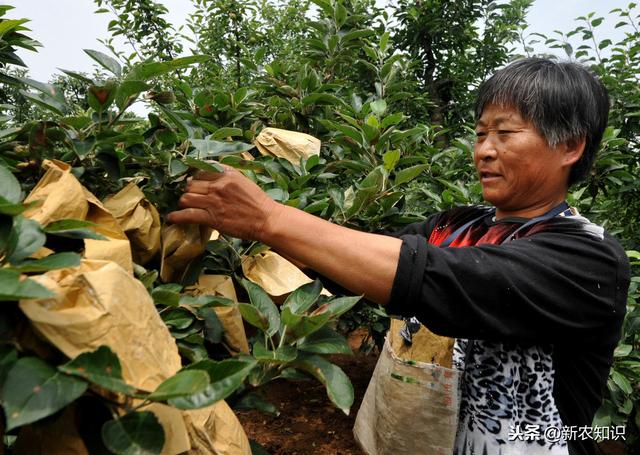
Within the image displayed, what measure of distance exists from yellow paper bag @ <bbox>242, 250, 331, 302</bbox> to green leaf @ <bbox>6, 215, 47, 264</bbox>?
1.93ft

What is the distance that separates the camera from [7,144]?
957mm

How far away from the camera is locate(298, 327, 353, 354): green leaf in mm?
906

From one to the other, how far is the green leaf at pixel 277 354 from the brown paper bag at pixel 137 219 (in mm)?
324

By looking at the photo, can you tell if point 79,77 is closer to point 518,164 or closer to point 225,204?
point 225,204

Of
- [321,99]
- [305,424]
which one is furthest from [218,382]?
[305,424]

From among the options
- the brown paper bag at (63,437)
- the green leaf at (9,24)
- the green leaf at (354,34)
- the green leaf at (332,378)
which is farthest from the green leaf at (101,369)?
the green leaf at (354,34)

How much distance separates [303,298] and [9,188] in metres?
0.55

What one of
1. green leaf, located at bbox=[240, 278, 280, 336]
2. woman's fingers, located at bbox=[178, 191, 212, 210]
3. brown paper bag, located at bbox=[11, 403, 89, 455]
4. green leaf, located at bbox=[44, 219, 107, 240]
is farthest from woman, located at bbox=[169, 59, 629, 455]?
brown paper bag, located at bbox=[11, 403, 89, 455]

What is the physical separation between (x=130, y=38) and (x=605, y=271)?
451cm

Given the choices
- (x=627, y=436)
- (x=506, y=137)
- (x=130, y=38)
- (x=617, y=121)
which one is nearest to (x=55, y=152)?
(x=506, y=137)

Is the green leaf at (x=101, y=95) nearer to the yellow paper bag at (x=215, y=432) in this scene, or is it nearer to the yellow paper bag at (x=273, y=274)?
the yellow paper bag at (x=273, y=274)

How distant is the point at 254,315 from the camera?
3.01 feet

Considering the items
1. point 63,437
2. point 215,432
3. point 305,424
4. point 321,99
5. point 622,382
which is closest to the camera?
point 63,437

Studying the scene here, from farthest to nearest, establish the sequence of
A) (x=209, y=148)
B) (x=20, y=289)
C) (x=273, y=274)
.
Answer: (x=273, y=274)
(x=209, y=148)
(x=20, y=289)
